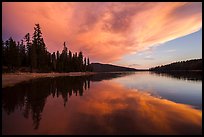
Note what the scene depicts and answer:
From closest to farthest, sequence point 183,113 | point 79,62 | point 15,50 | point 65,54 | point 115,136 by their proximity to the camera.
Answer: point 115,136 → point 183,113 → point 15,50 → point 65,54 → point 79,62

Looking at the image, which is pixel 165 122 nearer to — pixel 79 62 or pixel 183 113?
pixel 183 113

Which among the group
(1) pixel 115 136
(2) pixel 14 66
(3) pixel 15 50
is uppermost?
(3) pixel 15 50

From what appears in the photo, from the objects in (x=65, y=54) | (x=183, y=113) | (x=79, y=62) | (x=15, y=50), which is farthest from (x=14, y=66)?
(x=183, y=113)

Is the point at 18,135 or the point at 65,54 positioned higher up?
the point at 65,54

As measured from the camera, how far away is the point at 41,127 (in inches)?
400

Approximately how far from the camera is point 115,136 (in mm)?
8891

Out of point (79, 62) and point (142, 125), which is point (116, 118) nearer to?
point (142, 125)

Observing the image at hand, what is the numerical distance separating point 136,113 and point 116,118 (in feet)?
6.87

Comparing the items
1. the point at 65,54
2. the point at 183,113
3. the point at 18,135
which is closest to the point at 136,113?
the point at 183,113

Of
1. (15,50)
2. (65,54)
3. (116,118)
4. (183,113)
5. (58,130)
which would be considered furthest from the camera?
(65,54)

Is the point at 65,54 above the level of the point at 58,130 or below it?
above

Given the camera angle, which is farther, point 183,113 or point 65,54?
point 65,54

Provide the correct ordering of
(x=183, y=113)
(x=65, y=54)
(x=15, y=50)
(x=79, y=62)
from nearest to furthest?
(x=183, y=113) < (x=15, y=50) < (x=65, y=54) < (x=79, y=62)

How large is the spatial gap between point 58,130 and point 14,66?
239 feet
